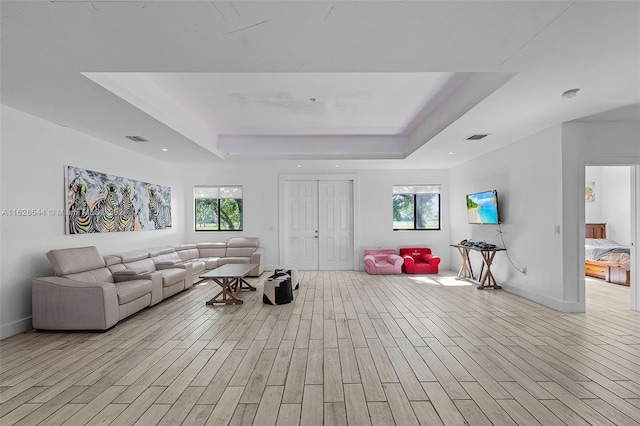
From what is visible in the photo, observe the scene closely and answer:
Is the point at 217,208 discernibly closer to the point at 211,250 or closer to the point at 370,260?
the point at 211,250

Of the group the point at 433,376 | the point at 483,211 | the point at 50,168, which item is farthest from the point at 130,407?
the point at 483,211

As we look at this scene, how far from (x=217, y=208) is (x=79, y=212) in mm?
3827

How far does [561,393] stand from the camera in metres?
2.36

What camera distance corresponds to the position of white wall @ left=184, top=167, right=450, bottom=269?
8242 mm

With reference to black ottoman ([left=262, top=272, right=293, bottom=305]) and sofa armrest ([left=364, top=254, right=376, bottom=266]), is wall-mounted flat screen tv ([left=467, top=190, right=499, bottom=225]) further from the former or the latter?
black ottoman ([left=262, top=272, right=293, bottom=305])

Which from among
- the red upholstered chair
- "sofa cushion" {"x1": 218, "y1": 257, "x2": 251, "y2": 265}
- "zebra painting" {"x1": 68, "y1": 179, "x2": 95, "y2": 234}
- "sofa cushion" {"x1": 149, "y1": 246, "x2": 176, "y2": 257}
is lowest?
the red upholstered chair

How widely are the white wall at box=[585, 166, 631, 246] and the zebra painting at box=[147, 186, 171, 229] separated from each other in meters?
10.8

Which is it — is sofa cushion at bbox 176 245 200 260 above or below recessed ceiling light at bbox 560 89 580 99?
below

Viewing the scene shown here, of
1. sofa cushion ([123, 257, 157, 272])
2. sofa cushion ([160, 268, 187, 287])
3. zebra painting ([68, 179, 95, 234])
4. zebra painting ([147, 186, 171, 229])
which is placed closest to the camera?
zebra painting ([68, 179, 95, 234])

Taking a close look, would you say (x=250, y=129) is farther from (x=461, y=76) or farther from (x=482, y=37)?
(x=482, y=37)

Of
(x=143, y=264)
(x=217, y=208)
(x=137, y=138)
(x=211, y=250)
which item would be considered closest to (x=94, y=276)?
(x=143, y=264)

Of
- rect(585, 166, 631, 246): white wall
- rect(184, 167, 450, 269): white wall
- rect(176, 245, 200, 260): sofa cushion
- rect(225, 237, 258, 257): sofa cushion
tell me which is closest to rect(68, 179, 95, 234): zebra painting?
rect(176, 245, 200, 260): sofa cushion

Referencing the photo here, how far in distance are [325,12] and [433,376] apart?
292cm

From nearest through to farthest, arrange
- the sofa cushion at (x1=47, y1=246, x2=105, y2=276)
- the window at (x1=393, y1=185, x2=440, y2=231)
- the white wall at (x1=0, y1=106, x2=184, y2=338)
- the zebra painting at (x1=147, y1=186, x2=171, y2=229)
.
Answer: the white wall at (x1=0, y1=106, x2=184, y2=338)
the sofa cushion at (x1=47, y1=246, x2=105, y2=276)
the zebra painting at (x1=147, y1=186, x2=171, y2=229)
the window at (x1=393, y1=185, x2=440, y2=231)
